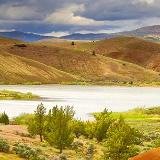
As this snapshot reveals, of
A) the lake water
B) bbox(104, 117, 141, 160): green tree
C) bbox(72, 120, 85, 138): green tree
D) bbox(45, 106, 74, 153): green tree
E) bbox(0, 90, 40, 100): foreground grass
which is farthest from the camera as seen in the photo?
bbox(0, 90, 40, 100): foreground grass

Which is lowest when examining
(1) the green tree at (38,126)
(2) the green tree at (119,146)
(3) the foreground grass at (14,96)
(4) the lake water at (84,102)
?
(2) the green tree at (119,146)

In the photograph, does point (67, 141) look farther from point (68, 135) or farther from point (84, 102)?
point (84, 102)

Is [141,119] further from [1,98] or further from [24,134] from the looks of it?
[1,98]

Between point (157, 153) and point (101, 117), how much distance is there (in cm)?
3067

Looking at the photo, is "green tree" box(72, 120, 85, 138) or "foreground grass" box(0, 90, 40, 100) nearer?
"green tree" box(72, 120, 85, 138)

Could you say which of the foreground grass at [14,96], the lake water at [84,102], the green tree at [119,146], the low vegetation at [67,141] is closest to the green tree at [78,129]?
the low vegetation at [67,141]

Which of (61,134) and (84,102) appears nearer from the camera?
(61,134)

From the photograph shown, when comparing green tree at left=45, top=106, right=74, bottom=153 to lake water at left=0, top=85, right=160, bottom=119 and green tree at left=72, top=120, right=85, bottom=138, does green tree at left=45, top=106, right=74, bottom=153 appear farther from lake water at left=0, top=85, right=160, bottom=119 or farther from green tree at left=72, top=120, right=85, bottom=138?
lake water at left=0, top=85, right=160, bottom=119

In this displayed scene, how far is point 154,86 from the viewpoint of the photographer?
19100cm

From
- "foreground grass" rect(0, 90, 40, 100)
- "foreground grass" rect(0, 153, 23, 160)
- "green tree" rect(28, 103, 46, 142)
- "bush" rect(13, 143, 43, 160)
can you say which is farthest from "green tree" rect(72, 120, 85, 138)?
"foreground grass" rect(0, 90, 40, 100)

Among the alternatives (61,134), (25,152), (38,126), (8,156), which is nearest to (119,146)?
(61,134)

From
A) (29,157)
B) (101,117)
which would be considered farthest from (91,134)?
(29,157)

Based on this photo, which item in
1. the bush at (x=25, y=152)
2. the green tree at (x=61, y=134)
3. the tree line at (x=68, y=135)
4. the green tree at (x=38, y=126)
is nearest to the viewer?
the bush at (x=25, y=152)

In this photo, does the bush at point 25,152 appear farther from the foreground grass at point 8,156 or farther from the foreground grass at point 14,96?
the foreground grass at point 14,96
